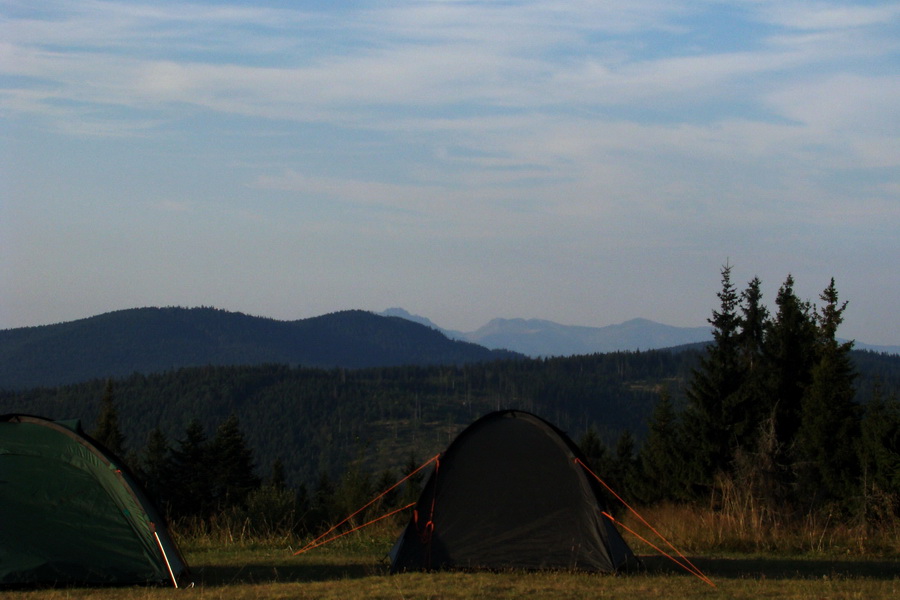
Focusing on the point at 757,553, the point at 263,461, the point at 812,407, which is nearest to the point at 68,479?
the point at 757,553

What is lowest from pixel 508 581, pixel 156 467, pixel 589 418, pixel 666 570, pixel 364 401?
pixel 589 418

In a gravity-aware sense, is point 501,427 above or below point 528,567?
above

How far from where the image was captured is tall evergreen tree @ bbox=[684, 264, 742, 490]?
4472cm

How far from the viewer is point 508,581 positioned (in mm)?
10398

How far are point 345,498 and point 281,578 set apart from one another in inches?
440

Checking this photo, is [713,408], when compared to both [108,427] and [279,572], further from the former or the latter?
[108,427]

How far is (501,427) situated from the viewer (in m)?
11.9

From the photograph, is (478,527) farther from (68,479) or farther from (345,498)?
(345,498)

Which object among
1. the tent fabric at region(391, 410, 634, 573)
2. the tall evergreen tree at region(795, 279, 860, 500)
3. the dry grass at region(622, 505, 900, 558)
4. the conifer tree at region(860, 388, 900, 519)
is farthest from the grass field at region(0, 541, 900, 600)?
the tall evergreen tree at region(795, 279, 860, 500)

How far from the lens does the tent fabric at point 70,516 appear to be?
33.0 ft

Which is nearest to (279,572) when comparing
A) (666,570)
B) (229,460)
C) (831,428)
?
(666,570)

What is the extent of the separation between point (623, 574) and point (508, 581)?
1569mm

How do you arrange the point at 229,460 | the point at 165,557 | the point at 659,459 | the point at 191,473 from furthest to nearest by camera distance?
the point at 191,473, the point at 229,460, the point at 659,459, the point at 165,557

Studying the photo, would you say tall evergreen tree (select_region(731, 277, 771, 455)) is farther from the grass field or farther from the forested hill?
the forested hill
